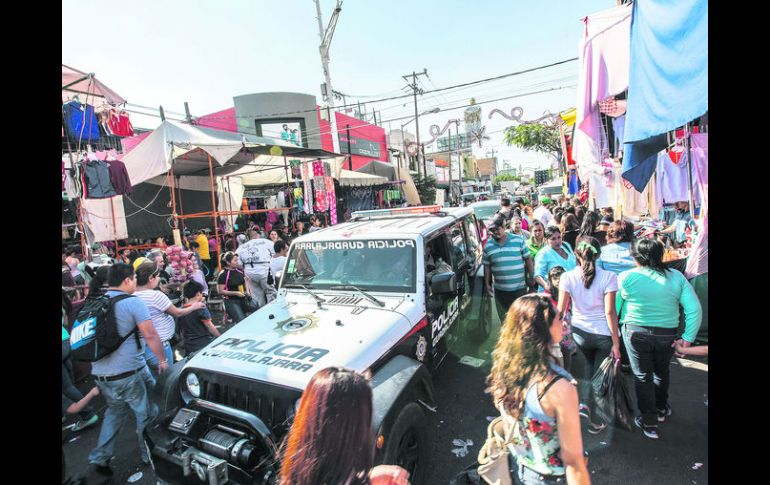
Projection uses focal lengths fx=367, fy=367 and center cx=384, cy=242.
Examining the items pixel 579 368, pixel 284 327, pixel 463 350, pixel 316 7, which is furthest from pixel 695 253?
pixel 316 7

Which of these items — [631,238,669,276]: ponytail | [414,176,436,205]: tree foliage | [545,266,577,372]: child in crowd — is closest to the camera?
[631,238,669,276]: ponytail

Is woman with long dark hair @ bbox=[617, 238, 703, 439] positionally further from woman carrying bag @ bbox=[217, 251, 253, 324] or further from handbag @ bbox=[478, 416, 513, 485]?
woman carrying bag @ bbox=[217, 251, 253, 324]

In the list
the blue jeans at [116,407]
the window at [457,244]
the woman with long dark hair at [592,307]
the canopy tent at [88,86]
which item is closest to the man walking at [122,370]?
the blue jeans at [116,407]

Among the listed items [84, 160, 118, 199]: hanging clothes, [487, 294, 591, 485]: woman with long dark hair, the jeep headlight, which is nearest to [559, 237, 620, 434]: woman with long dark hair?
[487, 294, 591, 485]: woman with long dark hair

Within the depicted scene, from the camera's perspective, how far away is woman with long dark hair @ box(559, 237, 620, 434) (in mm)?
3191

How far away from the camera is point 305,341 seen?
287 centimetres

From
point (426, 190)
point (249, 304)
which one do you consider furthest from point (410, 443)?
point (426, 190)

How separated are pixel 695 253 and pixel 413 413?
3.03 meters

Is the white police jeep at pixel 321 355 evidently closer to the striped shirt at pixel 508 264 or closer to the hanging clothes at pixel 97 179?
the striped shirt at pixel 508 264

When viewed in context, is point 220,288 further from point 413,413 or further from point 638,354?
point 638,354

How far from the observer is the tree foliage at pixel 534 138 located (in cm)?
2736

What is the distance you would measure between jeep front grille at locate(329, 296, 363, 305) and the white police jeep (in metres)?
0.01

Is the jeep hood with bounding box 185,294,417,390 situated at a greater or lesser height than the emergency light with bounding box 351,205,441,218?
lesser

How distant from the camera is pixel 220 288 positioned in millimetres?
5734
